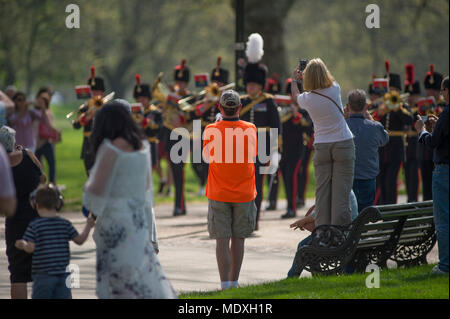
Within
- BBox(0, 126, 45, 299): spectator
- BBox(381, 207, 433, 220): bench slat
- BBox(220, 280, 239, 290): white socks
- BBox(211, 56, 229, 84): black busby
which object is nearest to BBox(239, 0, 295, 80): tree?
BBox(211, 56, 229, 84): black busby

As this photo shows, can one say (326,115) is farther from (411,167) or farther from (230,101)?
(411,167)

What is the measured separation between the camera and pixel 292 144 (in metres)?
15.3

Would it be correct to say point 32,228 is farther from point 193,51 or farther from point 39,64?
point 193,51

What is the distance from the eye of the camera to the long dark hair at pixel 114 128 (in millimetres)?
6008

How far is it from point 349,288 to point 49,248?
246cm

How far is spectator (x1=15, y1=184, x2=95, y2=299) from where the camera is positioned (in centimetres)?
623

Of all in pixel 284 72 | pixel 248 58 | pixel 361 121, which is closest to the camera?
pixel 361 121

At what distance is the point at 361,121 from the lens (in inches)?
372

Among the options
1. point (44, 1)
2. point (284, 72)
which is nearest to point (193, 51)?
point (44, 1)

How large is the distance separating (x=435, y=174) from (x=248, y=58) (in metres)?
6.79

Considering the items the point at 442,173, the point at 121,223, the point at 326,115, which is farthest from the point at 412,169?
the point at 121,223

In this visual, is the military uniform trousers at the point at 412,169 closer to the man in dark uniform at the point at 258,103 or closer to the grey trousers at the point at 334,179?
the man in dark uniform at the point at 258,103

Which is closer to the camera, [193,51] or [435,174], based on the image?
[435,174]
